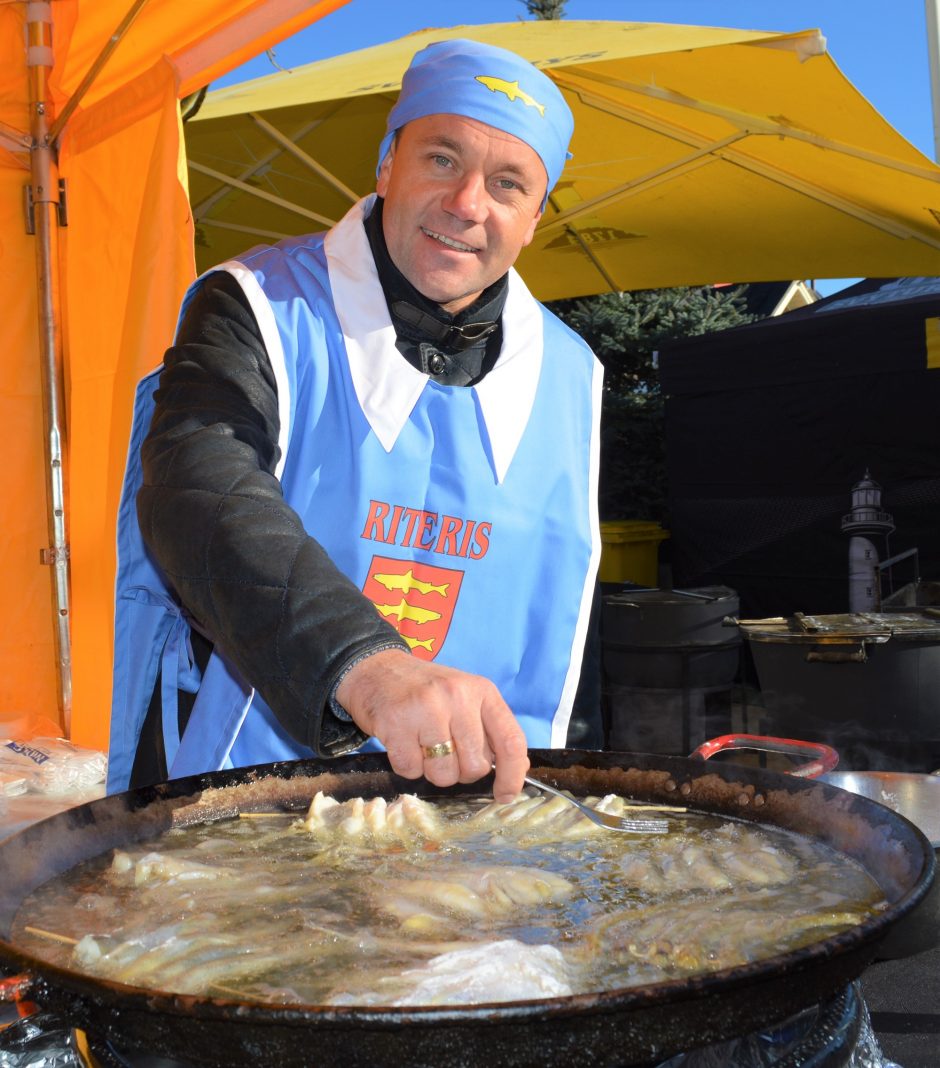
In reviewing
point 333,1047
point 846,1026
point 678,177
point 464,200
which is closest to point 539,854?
point 846,1026

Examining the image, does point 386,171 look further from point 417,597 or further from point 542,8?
point 542,8

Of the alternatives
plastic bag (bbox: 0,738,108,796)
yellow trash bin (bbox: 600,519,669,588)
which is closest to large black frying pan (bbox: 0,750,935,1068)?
plastic bag (bbox: 0,738,108,796)

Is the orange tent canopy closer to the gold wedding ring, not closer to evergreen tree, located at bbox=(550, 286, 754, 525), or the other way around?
the gold wedding ring

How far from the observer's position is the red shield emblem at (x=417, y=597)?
1.94 meters

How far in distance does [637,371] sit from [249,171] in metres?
6.61

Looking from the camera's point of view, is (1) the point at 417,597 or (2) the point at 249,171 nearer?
(1) the point at 417,597

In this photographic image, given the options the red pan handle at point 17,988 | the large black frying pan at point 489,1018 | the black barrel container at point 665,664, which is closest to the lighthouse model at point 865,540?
the black barrel container at point 665,664

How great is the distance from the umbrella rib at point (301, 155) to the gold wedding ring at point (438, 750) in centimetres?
482

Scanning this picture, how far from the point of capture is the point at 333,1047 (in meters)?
0.79

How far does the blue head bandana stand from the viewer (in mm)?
1938

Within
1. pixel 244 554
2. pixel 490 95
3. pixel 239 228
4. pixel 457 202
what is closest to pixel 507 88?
pixel 490 95

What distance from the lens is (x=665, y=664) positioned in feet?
18.5

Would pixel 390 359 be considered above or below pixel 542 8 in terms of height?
below

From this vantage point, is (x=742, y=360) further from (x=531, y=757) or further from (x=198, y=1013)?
(x=198, y=1013)
